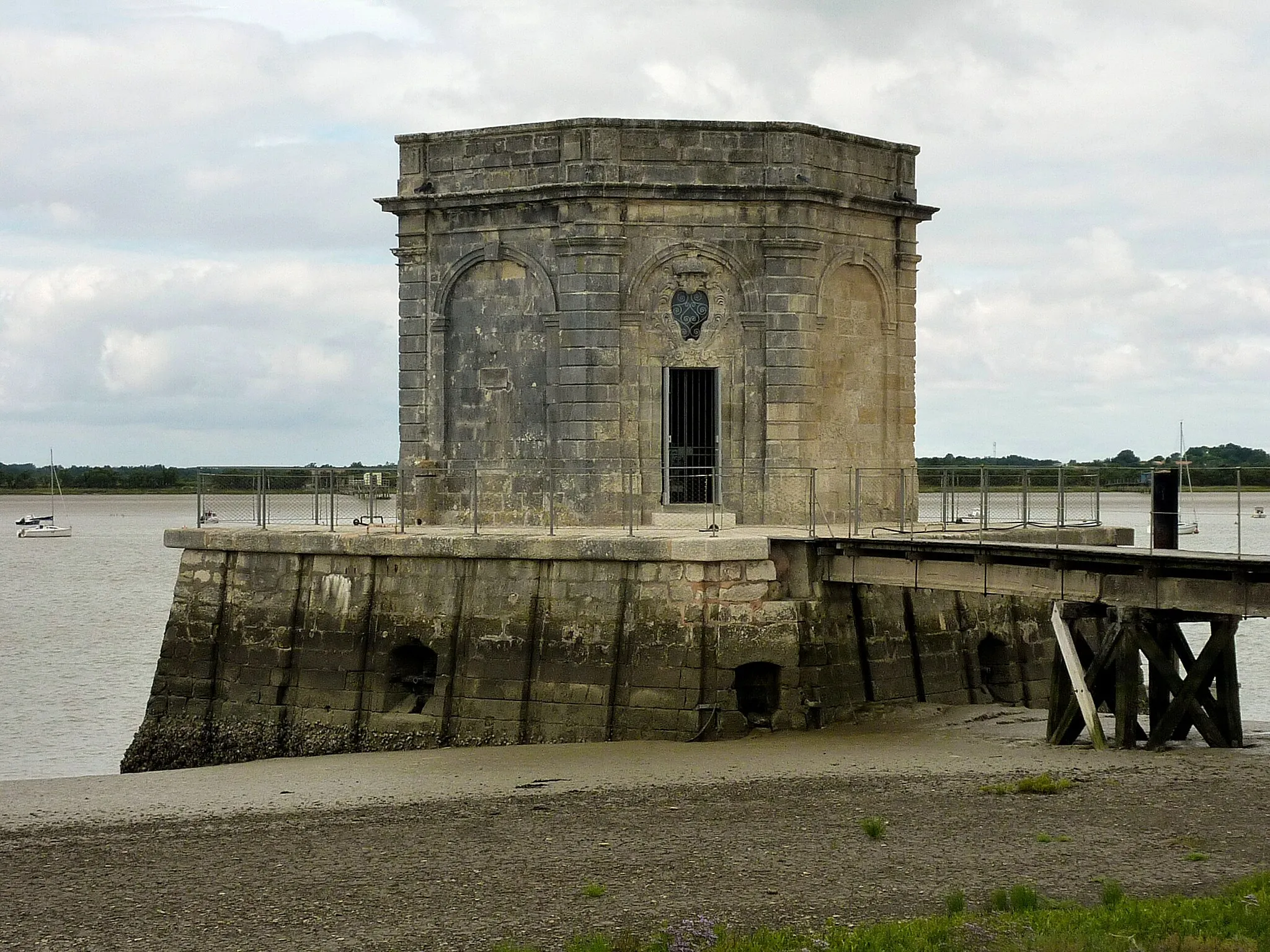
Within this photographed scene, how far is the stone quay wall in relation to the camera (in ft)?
71.3

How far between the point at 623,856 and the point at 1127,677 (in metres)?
7.46

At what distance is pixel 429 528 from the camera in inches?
1003

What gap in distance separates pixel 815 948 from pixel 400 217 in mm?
16924

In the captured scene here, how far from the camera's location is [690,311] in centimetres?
2514

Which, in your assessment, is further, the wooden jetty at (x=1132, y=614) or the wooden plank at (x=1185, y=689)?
the wooden plank at (x=1185, y=689)

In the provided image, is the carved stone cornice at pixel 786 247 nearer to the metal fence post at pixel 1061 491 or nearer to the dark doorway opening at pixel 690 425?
the dark doorway opening at pixel 690 425

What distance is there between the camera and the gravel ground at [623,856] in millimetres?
13422

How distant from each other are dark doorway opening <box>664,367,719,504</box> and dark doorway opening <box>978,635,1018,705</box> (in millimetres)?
4656

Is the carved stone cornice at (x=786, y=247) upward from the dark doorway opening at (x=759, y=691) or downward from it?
upward

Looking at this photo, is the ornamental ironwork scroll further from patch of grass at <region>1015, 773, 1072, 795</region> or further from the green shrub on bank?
the green shrub on bank

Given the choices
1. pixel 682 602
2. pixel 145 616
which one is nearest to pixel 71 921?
pixel 682 602

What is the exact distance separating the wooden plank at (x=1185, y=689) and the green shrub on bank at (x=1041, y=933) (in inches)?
270

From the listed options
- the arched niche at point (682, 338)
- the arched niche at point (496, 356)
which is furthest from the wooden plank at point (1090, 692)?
the arched niche at point (496, 356)

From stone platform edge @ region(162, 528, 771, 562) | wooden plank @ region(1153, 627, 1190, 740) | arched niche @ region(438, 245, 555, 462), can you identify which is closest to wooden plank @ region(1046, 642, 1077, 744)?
wooden plank @ region(1153, 627, 1190, 740)
